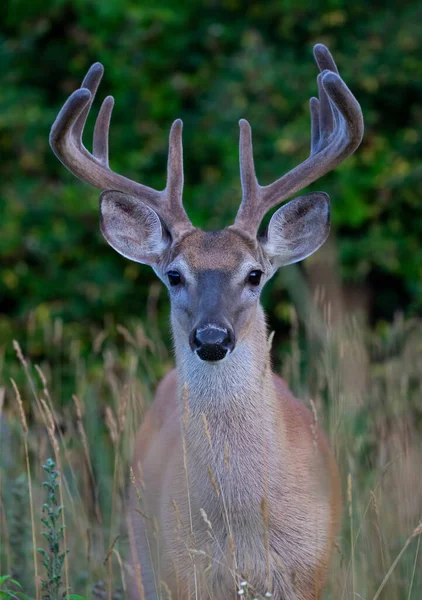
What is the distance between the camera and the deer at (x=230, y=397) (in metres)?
3.70

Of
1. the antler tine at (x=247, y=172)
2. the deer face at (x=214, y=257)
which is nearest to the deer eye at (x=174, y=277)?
the deer face at (x=214, y=257)

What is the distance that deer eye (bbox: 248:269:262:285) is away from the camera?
4.09 m

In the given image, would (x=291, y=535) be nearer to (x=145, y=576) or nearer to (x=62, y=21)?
(x=145, y=576)

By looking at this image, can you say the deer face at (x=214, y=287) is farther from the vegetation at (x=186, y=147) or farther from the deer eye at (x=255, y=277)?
the vegetation at (x=186, y=147)

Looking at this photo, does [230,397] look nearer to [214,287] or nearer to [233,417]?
[233,417]

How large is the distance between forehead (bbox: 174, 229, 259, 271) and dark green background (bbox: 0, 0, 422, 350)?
421 cm

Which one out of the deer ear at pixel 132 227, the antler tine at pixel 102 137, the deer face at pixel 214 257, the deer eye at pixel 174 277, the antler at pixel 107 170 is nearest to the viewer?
the deer face at pixel 214 257

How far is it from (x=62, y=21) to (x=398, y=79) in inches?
127

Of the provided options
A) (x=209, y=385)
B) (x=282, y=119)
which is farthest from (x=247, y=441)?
(x=282, y=119)

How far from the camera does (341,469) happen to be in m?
4.89

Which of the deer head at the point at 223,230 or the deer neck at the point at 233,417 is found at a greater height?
the deer head at the point at 223,230

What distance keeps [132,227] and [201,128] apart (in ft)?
16.7

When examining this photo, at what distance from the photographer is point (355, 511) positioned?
470cm

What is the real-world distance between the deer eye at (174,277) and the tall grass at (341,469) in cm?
45
